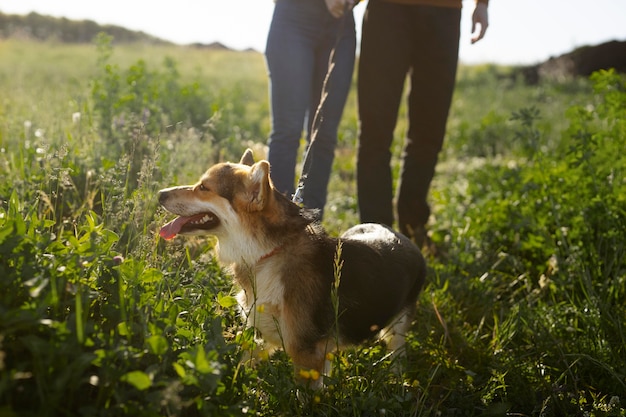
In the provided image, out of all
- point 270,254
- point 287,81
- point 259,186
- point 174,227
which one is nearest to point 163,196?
point 174,227

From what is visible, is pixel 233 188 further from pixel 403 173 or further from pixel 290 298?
pixel 403 173

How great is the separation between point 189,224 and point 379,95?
192 cm

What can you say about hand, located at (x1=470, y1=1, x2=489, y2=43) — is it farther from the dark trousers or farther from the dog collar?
the dog collar

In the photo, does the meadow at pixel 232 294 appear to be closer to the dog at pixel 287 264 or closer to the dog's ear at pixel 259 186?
the dog at pixel 287 264

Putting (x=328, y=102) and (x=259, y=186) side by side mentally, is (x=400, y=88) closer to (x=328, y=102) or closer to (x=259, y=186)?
(x=328, y=102)

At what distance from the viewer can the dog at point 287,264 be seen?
280 centimetres

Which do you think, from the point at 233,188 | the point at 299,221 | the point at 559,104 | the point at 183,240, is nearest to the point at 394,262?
the point at 299,221

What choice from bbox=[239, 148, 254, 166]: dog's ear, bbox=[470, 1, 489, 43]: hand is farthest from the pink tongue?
bbox=[470, 1, 489, 43]: hand

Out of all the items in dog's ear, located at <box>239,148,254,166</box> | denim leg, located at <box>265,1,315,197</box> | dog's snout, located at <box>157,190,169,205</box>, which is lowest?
dog's snout, located at <box>157,190,169,205</box>

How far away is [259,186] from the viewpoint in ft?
9.47

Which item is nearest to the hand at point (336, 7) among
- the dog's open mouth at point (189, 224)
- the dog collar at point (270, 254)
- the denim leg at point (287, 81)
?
the denim leg at point (287, 81)

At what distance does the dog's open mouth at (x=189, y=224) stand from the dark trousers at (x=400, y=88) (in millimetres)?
1746

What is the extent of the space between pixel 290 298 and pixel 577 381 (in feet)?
5.31

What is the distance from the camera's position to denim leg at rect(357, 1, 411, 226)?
4.22 meters
